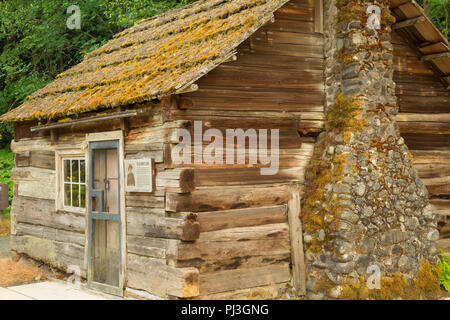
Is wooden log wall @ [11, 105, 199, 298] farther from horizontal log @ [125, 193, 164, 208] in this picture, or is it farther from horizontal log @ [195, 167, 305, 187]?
horizontal log @ [195, 167, 305, 187]

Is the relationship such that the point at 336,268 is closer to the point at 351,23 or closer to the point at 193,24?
the point at 351,23

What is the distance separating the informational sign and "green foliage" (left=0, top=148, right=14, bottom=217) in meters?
10.8

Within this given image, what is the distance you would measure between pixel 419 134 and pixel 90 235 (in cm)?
559

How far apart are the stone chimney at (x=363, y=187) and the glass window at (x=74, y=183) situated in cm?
369

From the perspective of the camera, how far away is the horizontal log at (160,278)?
25.2 feet

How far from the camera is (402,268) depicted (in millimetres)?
8680

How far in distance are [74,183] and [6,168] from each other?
11202 mm

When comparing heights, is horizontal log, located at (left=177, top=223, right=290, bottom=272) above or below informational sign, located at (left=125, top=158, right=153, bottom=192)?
below

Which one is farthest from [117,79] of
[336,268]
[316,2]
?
[336,268]

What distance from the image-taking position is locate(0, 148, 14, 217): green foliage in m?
19.3

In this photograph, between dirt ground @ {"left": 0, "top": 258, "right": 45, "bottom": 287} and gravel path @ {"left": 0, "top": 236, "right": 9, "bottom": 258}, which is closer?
dirt ground @ {"left": 0, "top": 258, "right": 45, "bottom": 287}

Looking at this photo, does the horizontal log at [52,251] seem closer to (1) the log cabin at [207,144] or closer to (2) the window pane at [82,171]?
(1) the log cabin at [207,144]

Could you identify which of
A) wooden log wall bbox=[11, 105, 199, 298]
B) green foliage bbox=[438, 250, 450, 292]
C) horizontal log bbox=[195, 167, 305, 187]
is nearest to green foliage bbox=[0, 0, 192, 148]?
wooden log wall bbox=[11, 105, 199, 298]

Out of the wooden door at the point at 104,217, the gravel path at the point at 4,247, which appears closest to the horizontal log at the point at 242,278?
the wooden door at the point at 104,217
